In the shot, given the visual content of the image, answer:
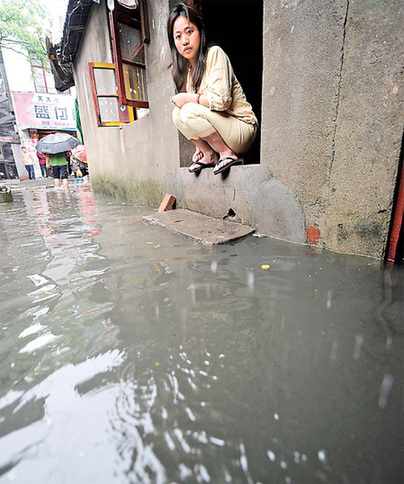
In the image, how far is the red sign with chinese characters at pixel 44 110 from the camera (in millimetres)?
17938

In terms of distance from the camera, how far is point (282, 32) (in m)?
1.79

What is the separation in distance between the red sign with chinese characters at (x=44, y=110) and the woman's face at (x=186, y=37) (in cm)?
2067

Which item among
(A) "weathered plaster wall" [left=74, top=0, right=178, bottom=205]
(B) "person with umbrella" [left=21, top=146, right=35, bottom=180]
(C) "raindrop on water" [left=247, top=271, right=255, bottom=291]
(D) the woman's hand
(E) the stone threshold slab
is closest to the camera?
(C) "raindrop on water" [left=247, top=271, right=255, bottom=291]

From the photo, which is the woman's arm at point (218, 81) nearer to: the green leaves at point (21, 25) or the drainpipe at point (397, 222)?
the drainpipe at point (397, 222)

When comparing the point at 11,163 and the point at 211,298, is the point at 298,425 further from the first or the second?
the point at 11,163

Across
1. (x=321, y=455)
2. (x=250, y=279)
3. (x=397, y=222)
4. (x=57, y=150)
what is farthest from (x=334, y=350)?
(x=57, y=150)

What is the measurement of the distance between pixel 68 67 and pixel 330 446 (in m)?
10.6

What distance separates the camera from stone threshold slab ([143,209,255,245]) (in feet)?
6.86

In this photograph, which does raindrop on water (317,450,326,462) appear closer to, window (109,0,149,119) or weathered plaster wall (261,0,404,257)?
weathered plaster wall (261,0,404,257)

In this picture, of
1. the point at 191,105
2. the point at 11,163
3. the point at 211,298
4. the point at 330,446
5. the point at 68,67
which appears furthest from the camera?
the point at 11,163

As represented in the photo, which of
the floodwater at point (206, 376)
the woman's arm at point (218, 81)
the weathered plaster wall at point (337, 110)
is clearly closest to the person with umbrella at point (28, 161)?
the woman's arm at point (218, 81)

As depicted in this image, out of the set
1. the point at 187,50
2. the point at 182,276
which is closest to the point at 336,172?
the point at 182,276

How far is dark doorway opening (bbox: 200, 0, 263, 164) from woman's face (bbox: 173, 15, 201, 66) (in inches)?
55.1

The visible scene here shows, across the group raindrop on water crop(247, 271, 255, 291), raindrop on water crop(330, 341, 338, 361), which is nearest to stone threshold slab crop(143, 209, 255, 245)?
raindrop on water crop(247, 271, 255, 291)
